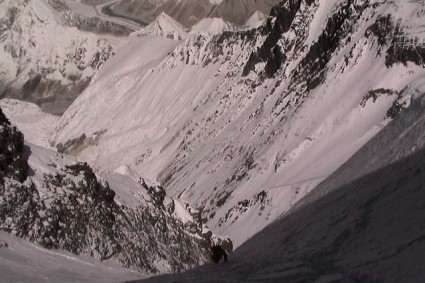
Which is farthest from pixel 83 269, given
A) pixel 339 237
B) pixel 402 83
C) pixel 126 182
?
pixel 402 83

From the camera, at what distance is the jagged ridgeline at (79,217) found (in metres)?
31.6

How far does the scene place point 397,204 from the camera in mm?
26031

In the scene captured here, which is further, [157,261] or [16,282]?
[157,261]

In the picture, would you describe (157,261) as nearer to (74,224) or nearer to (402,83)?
(74,224)

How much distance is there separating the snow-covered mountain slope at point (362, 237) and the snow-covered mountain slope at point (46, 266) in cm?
295

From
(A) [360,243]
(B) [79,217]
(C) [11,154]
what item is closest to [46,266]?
(C) [11,154]

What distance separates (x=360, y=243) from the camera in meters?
24.0

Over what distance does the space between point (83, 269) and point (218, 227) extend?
75785 millimetres

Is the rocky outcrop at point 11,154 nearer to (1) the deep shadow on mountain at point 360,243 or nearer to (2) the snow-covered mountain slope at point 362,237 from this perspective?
(2) the snow-covered mountain slope at point 362,237

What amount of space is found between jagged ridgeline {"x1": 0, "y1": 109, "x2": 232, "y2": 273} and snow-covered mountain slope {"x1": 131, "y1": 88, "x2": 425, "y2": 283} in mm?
6338

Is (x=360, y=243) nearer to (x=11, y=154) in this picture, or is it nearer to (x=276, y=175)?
(x=11, y=154)

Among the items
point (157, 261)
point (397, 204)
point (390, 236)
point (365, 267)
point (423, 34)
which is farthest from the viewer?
point (423, 34)

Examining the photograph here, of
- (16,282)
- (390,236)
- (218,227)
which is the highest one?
(218,227)

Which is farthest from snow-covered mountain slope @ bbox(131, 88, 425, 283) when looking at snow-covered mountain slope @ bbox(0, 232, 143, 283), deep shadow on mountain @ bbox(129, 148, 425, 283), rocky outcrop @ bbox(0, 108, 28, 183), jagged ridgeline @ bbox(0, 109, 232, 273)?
rocky outcrop @ bbox(0, 108, 28, 183)
